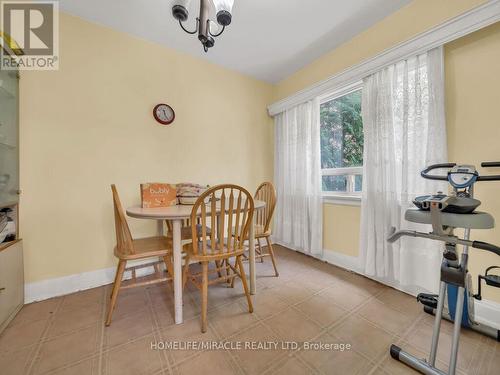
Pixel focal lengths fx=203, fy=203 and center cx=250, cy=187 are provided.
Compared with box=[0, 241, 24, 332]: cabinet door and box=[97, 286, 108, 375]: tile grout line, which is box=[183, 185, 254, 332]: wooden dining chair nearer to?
box=[97, 286, 108, 375]: tile grout line

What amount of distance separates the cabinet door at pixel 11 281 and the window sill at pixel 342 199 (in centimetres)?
281

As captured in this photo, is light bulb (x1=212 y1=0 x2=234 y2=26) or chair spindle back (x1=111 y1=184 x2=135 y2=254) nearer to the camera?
light bulb (x1=212 y1=0 x2=234 y2=26)

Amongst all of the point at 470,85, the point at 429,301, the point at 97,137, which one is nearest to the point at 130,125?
the point at 97,137

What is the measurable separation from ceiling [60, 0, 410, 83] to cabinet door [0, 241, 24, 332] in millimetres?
2048

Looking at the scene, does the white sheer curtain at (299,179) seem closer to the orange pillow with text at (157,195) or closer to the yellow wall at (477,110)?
the yellow wall at (477,110)

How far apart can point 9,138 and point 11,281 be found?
1048 millimetres

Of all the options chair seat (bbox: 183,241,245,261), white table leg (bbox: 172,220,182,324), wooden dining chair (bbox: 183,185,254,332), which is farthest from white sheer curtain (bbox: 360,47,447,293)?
white table leg (bbox: 172,220,182,324)

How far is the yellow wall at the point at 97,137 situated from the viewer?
1.72 metres

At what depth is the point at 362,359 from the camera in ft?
3.70

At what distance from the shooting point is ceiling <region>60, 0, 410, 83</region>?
1737 millimetres

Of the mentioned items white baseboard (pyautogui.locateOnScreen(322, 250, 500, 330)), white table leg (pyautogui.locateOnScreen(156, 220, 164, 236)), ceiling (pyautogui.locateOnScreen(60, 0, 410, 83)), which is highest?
ceiling (pyautogui.locateOnScreen(60, 0, 410, 83))

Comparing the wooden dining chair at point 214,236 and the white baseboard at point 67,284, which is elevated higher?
the wooden dining chair at point 214,236

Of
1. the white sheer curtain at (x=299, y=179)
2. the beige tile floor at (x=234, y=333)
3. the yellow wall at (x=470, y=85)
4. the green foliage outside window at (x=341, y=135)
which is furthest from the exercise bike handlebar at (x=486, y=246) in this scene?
the white sheer curtain at (x=299, y=179)

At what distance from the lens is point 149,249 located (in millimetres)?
1504
